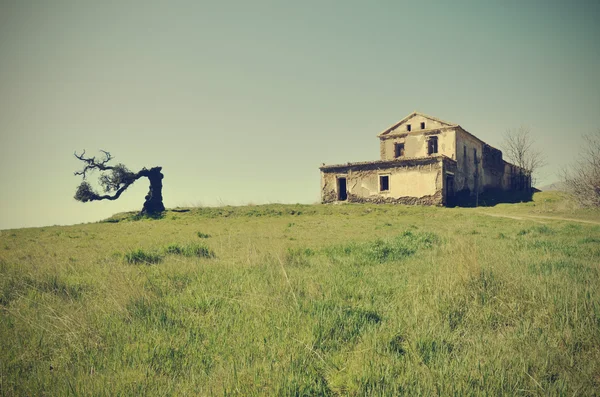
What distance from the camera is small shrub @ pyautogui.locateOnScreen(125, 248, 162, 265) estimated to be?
7.30 m

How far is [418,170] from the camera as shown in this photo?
98.5ft

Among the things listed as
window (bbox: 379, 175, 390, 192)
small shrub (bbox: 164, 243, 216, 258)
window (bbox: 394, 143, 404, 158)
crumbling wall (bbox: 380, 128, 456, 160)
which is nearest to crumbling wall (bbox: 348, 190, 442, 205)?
window (bbox: 379, 175, 390, 192)

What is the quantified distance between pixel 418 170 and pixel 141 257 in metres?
27.0

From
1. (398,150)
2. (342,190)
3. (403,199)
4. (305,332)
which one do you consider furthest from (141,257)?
(398,150)

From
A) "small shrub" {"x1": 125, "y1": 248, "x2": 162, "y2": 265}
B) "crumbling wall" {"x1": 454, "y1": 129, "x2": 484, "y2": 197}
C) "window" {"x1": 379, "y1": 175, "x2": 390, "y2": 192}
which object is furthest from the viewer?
Answer: "crumbling wall" {"x1": 454, "y1": 129, "x2": 484, "y2": 197}

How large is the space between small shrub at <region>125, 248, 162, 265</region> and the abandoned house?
86.4 feet

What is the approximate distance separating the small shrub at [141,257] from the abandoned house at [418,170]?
86.4 feet

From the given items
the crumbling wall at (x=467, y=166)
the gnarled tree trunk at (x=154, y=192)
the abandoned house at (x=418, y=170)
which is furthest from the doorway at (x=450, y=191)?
the gnarled tree trunk at (x=154, y=192)

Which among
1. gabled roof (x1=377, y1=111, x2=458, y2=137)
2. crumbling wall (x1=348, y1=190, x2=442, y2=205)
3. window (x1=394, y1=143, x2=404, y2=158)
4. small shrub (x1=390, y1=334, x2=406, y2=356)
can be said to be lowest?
small shrub (x1=390, y1=334, x2=406, y2=356)

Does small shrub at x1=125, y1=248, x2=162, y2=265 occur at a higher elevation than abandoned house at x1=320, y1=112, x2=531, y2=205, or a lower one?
lower

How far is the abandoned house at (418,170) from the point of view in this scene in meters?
29.7

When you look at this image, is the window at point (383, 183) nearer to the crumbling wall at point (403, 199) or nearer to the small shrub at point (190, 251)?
the crumbling wall at point (403, 199)

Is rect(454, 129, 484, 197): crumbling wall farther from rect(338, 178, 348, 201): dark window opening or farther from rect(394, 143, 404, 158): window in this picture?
rect(338, 178, 348, 201): dark window opening

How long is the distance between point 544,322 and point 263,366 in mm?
2941
